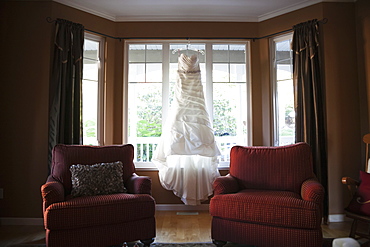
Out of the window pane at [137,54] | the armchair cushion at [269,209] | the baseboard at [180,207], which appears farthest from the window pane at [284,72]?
the baseboard at [180,207]

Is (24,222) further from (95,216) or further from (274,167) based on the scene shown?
(274,167)

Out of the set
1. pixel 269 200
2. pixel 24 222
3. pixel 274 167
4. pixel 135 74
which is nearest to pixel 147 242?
pixel 269 200

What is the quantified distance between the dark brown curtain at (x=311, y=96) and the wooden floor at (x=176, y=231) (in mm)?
341

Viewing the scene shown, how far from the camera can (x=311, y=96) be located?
3.21 m

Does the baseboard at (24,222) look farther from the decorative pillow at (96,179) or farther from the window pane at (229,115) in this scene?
the window pane at (229,115)

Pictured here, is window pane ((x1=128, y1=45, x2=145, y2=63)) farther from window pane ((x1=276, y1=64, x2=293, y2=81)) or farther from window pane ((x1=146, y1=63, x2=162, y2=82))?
window pane ((x1=276, y1=64, x2=293, y2=81))

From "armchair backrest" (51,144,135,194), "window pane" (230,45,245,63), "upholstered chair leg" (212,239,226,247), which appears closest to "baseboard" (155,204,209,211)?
"armchair backrest" (51,144,135,194)

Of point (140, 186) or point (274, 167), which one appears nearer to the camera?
point (140, 186)

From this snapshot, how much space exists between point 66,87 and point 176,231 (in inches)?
78.4

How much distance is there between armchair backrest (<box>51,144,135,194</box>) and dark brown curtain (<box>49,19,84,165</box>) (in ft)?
1.46

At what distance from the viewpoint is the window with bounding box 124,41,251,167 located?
377 cm

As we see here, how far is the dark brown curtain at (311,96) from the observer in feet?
10.3

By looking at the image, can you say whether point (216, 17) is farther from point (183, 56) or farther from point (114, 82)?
point (114, 82)

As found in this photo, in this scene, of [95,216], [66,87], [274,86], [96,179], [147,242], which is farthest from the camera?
[274,86]
